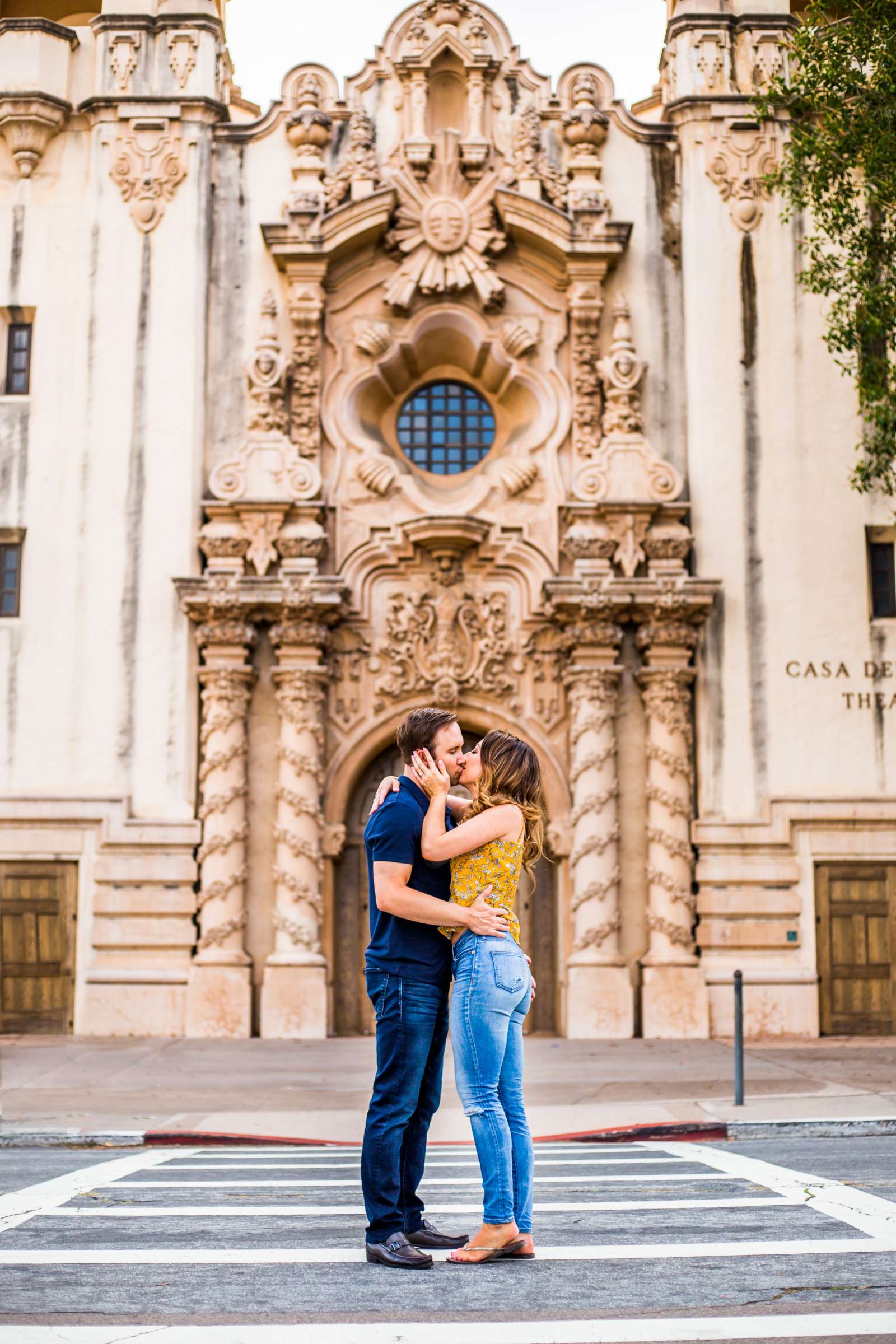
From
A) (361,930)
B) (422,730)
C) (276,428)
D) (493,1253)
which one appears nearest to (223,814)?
(361,930)

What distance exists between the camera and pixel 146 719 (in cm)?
2050

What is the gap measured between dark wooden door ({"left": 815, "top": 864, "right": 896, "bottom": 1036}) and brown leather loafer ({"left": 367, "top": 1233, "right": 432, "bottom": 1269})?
14920 millimetres

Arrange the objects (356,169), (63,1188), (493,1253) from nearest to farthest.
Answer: (493,1253), (63,1188), (356,169)

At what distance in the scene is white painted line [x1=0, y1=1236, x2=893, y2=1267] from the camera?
5.96m

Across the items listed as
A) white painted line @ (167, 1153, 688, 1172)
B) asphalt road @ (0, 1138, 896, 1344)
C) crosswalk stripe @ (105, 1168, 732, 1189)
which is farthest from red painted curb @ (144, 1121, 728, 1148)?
crosswalk stripe @ (105, 1168, 732, 1189)

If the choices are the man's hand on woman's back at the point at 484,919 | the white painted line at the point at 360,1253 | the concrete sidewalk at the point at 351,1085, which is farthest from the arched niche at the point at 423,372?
the white painted line at the point at 360,1253

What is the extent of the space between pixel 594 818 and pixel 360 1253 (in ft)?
46.1

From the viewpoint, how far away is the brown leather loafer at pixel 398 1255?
5.89 metres

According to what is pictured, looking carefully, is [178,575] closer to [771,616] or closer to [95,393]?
[95,393]

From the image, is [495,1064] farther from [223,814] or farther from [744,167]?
[744,167]

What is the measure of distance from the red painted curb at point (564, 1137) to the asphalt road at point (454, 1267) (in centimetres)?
261

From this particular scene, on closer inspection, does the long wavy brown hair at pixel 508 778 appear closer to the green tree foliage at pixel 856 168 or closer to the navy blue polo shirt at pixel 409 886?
the navy blue polo shirt at pixel 409 886

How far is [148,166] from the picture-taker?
21594mm

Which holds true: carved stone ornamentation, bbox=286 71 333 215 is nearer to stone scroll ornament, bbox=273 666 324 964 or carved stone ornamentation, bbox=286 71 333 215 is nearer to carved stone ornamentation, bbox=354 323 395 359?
carved stone ornamentation, bbox=354 323 395 359
